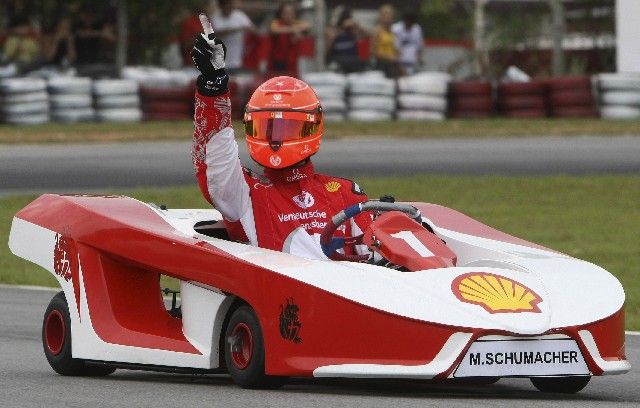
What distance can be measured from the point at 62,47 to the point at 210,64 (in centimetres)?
1965

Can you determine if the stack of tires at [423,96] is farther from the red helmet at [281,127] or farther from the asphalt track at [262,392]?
the red helmet at [281,127]

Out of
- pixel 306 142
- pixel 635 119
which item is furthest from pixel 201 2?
pixel 306 142

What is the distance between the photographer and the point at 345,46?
26.9 meters

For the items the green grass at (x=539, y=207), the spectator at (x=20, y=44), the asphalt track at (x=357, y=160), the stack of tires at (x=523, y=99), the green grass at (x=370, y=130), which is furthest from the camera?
the spectator at (x=20, y=44)

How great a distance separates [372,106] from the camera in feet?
84.0

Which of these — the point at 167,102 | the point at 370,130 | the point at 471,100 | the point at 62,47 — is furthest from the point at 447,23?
the point at 370,130

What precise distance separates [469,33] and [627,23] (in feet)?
39.6

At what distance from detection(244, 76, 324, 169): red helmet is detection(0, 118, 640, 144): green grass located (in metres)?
15.4

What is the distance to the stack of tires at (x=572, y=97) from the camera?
25.2m

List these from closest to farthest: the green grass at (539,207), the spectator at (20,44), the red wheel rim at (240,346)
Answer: the red wheel rim at (240,346)
the green grass at (539,207)
the spectator at (20,44)

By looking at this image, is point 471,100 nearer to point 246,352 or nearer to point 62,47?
point 62,47

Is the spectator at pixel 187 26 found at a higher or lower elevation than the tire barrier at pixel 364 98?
higher

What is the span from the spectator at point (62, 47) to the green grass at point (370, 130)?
203cm

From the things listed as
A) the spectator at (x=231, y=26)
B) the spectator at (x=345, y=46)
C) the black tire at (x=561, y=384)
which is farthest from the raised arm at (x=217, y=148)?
the spectator at (x=345, y=46)
